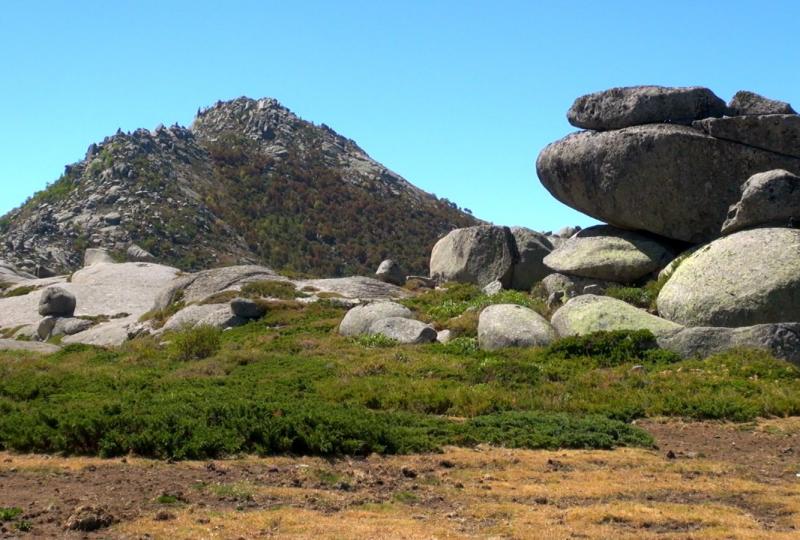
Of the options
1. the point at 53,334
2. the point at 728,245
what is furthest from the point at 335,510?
the point at 53,334

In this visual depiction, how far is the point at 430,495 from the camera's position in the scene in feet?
40.4

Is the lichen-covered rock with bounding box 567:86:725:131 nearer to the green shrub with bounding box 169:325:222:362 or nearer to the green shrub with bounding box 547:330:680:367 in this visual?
the green shrub with bounding box 547:330:680:367

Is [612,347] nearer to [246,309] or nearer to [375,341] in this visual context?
[375,341]

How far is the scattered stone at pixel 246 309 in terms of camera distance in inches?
1422

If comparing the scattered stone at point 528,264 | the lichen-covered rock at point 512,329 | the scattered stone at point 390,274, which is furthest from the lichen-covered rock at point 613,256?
the scattered stone at point 390,274

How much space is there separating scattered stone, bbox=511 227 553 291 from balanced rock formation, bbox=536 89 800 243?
8.45 metres

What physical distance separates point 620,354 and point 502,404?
533cm

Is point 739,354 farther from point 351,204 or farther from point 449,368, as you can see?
point 351,204

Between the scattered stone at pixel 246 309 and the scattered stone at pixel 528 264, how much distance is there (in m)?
11.9

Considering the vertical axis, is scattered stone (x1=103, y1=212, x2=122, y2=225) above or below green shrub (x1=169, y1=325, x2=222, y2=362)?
above

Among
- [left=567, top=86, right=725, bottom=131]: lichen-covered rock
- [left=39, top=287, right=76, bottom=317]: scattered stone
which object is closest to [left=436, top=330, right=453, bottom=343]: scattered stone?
[left=567, top=86, right=725, bottom=131]: lichen-covered rock

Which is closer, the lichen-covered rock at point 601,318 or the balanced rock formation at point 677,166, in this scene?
the lichen-covered rock at point 601,318

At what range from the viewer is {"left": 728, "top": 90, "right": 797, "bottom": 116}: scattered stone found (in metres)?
31.7

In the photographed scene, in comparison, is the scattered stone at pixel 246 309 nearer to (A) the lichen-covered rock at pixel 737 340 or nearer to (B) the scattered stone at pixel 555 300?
(B) the scattered stone at pixel 555 300
